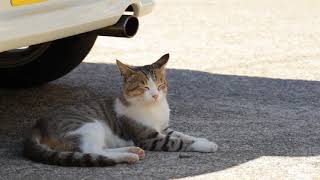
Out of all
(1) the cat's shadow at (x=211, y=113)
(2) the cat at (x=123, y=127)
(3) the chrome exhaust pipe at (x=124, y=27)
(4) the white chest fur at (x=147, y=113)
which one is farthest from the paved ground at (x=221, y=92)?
(3) the chrome exhaust pipe at (x=124, y=27)

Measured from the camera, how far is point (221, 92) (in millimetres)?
6488

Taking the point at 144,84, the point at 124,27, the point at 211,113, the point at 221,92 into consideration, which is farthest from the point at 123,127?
the point at 221,92

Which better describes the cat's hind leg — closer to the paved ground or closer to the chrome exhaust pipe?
the paved ground

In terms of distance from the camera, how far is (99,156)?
4.52 m

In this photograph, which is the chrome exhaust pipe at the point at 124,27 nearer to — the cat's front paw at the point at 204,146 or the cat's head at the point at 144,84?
the cat's head at the point at 144,84

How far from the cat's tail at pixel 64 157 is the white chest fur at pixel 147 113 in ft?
1.59

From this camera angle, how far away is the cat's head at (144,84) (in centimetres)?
490

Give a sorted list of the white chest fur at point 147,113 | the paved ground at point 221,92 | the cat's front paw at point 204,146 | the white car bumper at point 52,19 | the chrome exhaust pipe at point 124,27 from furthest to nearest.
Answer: the chrome exhaust pipe at point 124,27 < the white chest fur at point 147,113 < the cat's front paw at point 204,146 < the paved ground at point 221,92 < the white car bumper at point 52,19

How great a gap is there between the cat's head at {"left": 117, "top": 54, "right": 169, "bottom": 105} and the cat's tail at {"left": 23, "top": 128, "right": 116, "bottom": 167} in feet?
1.77

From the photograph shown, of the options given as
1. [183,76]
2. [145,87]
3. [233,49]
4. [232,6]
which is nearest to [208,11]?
[232,6]

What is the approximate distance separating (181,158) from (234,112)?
122cm

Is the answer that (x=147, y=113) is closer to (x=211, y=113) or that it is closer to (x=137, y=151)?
(x=137, y=151)

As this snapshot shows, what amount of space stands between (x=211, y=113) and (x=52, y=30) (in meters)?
1.55

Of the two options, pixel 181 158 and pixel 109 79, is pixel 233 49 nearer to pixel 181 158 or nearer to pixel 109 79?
pixel 109 79
